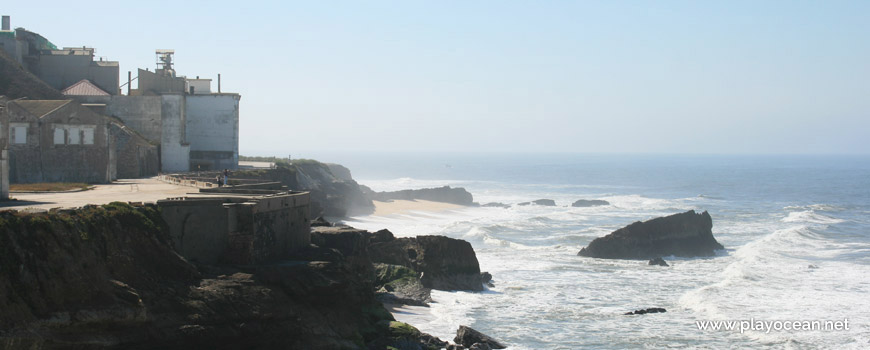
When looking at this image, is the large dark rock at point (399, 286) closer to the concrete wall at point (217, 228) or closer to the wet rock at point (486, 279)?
the wet rock at point (486, 279)

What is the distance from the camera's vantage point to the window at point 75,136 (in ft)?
108

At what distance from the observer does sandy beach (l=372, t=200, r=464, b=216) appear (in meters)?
69.1

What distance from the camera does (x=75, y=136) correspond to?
3306 centimetres

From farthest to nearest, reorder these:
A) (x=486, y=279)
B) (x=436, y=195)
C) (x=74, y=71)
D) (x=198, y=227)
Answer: (x=436, y=195), (x=74, y=71), (x=486, y=279), (x=198, y=227)

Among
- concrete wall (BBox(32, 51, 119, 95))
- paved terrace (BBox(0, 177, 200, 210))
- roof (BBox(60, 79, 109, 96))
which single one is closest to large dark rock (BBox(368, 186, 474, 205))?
concrete wall (BBox(32, 51, 119, 95))

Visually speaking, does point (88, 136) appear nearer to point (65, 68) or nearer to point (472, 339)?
point (472, 339)

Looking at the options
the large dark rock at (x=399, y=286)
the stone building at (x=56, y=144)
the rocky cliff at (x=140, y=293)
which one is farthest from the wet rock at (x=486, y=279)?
the stone building at (x=56, y=144)

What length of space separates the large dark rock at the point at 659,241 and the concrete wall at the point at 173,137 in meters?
21.5

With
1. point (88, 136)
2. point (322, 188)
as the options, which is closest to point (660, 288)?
point (88, 136)

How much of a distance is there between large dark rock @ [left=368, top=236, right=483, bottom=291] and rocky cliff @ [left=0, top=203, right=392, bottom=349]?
1061 cm

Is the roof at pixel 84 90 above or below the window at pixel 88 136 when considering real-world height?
above

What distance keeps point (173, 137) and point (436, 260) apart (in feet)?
65.4

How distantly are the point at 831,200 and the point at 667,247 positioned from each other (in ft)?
186

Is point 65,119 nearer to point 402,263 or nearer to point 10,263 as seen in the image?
point 402,263
